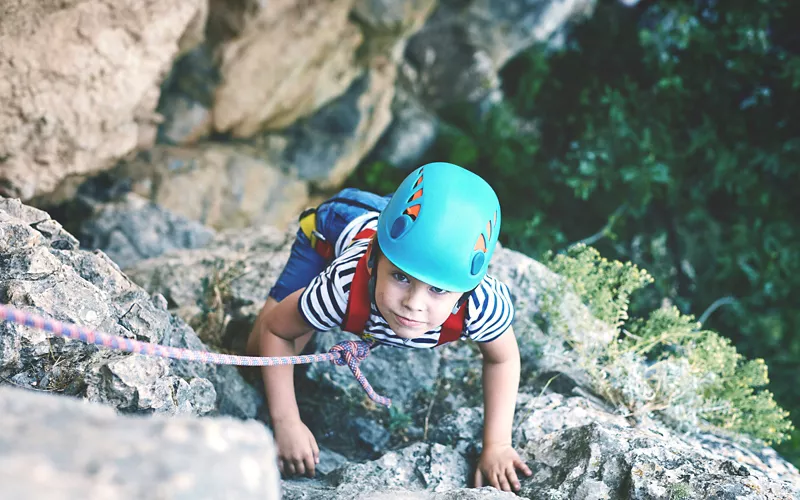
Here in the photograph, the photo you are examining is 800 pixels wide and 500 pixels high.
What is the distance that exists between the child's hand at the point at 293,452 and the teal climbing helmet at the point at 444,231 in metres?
0.86

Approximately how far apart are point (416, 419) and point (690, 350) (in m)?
1.44

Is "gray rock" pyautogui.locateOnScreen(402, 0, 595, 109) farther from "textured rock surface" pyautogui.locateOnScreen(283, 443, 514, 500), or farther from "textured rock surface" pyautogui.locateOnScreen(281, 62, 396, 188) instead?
"textured rock surface" pyautogui.locateOnScreen(283, 443, 514, 500)

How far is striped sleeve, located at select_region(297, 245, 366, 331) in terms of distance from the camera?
2.66m

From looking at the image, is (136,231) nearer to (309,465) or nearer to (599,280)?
(309,465)

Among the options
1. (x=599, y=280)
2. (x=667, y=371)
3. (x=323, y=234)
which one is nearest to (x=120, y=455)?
(x=323, y=234)

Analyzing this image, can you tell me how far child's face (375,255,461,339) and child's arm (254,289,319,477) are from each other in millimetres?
441

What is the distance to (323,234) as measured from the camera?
3.26 meters


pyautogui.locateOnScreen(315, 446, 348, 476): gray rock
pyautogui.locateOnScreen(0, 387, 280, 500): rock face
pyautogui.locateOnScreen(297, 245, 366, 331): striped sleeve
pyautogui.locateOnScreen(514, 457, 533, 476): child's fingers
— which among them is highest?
pyautogui.locateOnScreen(297, 245, 366, 331): striped sleeve

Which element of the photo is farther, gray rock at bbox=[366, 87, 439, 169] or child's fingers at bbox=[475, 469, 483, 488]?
gray rock at bbox=[366, 87, 439, 169]

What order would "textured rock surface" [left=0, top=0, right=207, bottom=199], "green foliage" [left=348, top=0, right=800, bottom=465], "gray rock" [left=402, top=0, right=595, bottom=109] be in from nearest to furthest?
"textured rock surface" [left=0, top=0, right=207, bottom=199]
"green foliage" [left=348, top=0, right=800, bottom=465]
"gray rock" [left=402, top=0, right=595, bottom=109]

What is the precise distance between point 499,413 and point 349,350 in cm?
64

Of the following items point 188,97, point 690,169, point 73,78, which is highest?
point 690,169

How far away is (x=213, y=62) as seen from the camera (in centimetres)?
569

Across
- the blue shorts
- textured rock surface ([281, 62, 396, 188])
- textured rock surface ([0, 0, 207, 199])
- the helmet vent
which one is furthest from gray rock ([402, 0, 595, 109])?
the helmet vent
